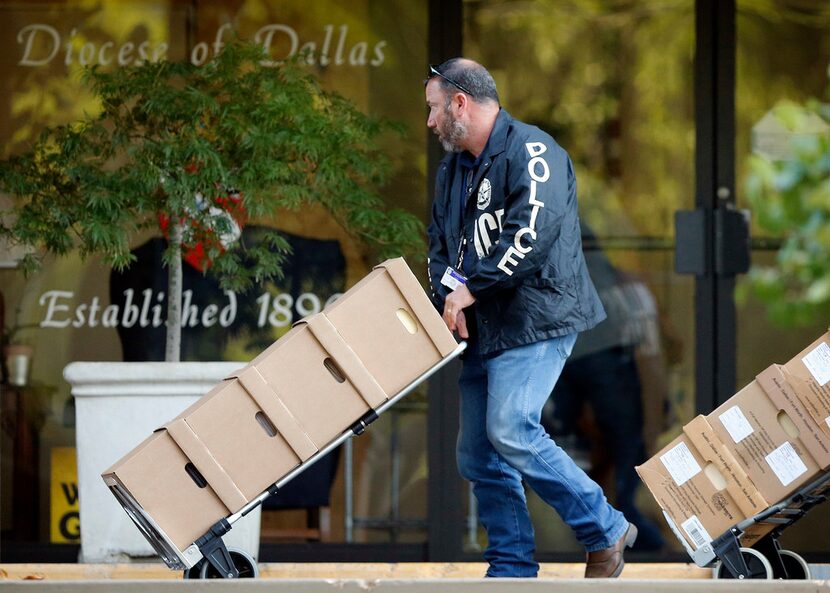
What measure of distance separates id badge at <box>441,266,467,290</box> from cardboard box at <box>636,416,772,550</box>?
91 cm

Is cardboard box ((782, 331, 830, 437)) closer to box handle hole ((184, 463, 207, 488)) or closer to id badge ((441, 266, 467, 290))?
id badge ((441, 266, 467, 290))

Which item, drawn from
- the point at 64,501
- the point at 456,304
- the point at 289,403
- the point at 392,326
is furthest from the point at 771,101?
the point at 64,501

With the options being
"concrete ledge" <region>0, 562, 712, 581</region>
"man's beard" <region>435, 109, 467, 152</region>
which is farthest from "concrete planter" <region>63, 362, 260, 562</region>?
"man's beard" <region>435, 109, 467, 152</region>

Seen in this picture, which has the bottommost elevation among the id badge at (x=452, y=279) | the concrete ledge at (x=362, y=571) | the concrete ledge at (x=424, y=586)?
the concrete ledge at (x=362, y=571)

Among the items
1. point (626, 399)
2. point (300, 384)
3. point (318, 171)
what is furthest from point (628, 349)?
point (300, 384)

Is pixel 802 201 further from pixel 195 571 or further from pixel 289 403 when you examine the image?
pixel 195 571

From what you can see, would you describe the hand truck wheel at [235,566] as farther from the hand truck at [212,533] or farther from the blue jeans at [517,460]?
the blue jeans at [517,460]

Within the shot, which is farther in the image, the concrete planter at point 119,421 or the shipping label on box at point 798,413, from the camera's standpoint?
the concrete planter at point 119,421

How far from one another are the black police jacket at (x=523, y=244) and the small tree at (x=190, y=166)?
1.20 meters

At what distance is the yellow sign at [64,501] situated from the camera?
7.36m

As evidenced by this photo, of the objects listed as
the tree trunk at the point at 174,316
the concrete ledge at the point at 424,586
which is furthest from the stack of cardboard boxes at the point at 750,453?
the tree trunk at the point at 174,316

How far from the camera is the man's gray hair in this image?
5.39 meters

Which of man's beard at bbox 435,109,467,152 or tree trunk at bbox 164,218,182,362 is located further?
tree trunk at bbox 164,218,182,362

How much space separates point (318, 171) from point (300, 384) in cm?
159
